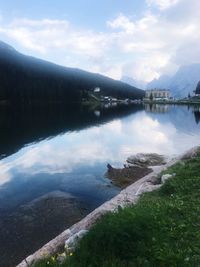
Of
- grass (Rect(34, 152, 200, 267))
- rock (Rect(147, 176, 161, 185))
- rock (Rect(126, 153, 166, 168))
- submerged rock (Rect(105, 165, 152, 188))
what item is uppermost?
grass (Rect(34, 152, 200, 267))

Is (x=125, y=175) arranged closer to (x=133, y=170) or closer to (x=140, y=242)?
(x=133, y=170)

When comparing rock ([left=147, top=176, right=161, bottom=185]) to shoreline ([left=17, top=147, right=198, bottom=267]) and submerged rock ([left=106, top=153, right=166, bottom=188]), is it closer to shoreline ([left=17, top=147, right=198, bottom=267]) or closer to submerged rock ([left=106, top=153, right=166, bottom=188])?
shoreline ([left=17, top=147, right=198, bottom=267])

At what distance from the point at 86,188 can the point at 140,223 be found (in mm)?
20565

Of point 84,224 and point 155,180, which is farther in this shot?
point 155,180

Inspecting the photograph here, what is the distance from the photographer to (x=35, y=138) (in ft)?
213

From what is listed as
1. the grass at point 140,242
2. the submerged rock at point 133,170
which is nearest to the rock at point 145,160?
the submerged rock at point 133,170

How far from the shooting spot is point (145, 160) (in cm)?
4225

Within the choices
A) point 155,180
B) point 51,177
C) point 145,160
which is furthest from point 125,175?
point 155,180

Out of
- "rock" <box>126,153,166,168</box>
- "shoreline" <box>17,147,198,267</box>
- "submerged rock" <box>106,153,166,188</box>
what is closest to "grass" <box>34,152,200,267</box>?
"shoreline" <box>17,147,198,267</box>

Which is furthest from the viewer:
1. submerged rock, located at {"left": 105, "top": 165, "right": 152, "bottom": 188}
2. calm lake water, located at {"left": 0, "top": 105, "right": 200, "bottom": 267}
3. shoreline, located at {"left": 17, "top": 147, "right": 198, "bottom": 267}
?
submerged rock, located at {"left": 105, "top": 165, "right": 152, "bottom": 188}

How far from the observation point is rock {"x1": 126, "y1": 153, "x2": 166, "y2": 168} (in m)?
41.2

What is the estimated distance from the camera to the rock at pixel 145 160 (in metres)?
41.2

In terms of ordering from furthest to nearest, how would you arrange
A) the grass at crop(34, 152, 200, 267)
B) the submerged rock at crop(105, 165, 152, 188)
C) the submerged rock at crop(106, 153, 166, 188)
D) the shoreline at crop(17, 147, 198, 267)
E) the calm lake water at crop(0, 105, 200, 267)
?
the submerged rock at crop(106, 153, 166, 188) < the submerged rock at crop(105, 165, 152, 188) < the calm lake water at crop(0, 105, 200, 267) < the shoreline at crop(17, 147, 198, 267) < the grass at crop(34, 152, 200, 267)

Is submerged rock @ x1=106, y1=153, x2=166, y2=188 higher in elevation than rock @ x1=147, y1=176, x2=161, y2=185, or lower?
lower
